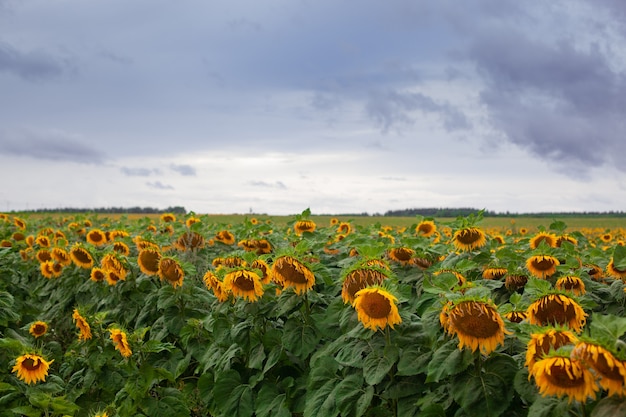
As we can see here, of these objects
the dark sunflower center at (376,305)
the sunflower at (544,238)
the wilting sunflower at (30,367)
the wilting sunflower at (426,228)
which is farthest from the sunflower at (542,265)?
the wilting sunflower at (30,367)

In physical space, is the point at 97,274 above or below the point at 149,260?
below

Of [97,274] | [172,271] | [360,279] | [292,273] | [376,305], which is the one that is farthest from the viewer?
[97,274]

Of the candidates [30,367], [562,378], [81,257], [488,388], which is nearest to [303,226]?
[81,257]

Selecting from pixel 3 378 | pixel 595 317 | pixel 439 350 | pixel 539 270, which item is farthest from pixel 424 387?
pixel 3 378

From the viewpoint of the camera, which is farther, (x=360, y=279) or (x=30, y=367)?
(x=30, y=367)

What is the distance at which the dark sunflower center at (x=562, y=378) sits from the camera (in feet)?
7.73

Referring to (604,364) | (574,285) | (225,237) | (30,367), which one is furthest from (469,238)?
(225,237)

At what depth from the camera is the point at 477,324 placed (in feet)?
9.22

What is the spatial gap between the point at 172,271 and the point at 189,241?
1628mm

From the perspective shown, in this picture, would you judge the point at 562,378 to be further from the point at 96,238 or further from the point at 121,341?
the point at 96,238

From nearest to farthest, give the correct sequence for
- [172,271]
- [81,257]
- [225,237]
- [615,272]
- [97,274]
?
[615,272]
[172,271]
[97,274]
[81,257]
[225,237]

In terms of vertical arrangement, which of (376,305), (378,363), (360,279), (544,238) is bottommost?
(378,363)

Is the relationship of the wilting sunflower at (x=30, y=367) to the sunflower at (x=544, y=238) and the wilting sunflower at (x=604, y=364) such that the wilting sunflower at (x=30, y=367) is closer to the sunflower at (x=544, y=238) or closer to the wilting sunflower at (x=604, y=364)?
the wilting sunflower at (x=604, y=364)

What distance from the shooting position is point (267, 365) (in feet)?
14.1
